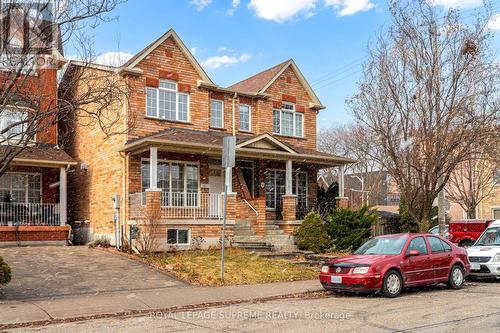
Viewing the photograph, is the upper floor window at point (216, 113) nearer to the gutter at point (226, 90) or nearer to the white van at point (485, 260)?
the gutter at point (226, 90)

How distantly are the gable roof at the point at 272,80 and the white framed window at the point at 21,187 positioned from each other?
10.1 metres

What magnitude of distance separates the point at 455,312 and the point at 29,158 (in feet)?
53.6

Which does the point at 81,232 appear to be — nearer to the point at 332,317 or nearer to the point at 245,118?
the point at 245,118

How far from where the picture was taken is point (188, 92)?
22500 millimetres

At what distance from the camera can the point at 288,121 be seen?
26.1 m

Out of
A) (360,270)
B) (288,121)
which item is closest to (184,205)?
(288,121)

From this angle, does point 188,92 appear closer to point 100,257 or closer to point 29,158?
point 29,158

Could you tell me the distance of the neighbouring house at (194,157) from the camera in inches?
788

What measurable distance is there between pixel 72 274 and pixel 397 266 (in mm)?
8225

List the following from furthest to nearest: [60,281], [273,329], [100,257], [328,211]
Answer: [328,211] < [100,257] < [60,281] < [273,329]

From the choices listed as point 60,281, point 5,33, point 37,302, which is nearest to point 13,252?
point 60,281

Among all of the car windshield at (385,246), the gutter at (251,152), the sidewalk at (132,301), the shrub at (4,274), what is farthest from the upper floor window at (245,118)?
the shrub at (4,274)

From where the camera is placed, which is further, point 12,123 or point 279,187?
point 279,187

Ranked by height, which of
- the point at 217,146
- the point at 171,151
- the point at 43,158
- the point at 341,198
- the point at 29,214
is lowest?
the point at 29,214
